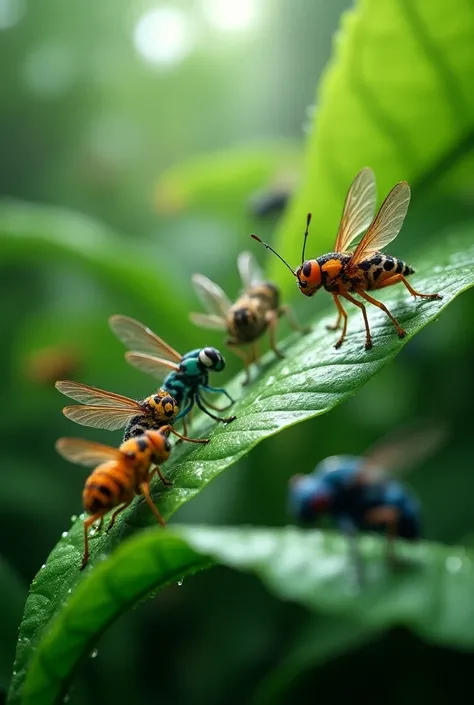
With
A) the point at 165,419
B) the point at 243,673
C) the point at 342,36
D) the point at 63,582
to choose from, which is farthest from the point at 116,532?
the point at 342,36

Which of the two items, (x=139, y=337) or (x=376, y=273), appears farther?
(x=139, y=337)

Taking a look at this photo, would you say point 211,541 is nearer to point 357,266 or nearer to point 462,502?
point 357,266

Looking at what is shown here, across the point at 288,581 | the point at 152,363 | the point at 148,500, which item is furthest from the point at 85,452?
the point at 288,581

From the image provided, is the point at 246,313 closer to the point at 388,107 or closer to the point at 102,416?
the point at 102,416

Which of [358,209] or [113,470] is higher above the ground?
[358,209]

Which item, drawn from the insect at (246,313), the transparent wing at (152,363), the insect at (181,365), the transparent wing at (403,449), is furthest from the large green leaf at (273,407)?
the transparent wing at (403,449)

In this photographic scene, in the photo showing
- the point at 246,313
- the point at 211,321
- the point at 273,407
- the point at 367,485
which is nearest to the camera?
the point at 273,407

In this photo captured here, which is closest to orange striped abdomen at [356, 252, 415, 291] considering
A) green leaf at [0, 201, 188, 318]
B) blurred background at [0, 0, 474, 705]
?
blurred background at [0, 0, 474, 705]
